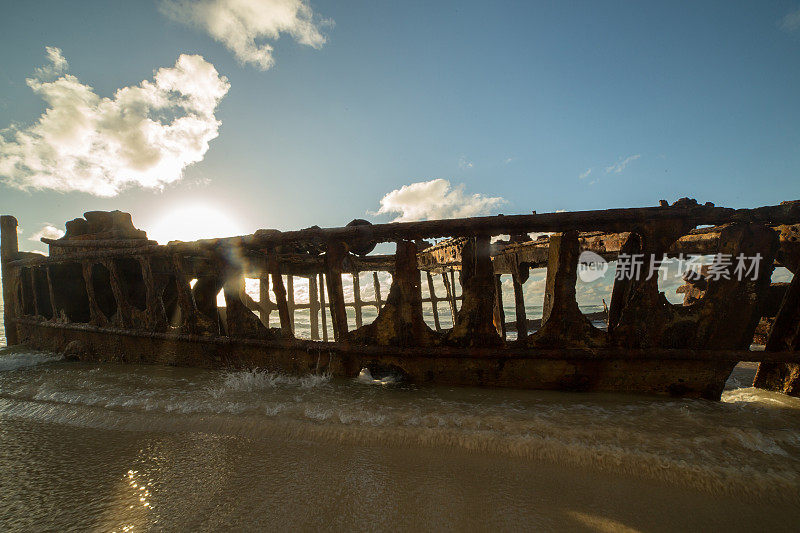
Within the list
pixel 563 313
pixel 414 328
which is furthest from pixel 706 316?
pixel 414 328

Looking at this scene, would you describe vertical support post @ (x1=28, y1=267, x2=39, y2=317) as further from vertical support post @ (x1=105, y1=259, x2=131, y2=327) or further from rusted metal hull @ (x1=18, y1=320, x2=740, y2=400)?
rusted metal hull @ (x1=18, y1=320, x2=740, y2=400)

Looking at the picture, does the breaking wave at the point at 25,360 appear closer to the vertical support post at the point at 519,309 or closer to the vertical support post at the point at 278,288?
the vertical support post at the point at 278,288

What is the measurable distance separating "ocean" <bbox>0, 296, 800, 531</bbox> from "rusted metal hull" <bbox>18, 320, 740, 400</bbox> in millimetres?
142

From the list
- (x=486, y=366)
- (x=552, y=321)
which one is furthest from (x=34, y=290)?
(x=552, y=321)

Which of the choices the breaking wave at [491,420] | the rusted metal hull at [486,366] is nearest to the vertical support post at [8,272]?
the breaking wave at [491,420]

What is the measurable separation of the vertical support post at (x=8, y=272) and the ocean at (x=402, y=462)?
7623 mm

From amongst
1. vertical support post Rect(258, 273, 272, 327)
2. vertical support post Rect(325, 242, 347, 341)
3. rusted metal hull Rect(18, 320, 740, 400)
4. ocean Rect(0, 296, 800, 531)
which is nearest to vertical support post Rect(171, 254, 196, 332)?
rusted metal hull Rect(18, 320, 740, 400)

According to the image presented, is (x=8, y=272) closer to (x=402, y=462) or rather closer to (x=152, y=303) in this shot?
(x=152, y=303)

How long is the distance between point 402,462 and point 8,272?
1147cm

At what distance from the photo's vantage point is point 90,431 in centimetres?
238

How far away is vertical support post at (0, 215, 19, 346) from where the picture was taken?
765 centimetres

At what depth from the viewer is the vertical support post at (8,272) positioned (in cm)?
765

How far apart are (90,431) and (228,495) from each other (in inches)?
68.1

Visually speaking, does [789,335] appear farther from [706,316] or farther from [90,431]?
[90,431]
